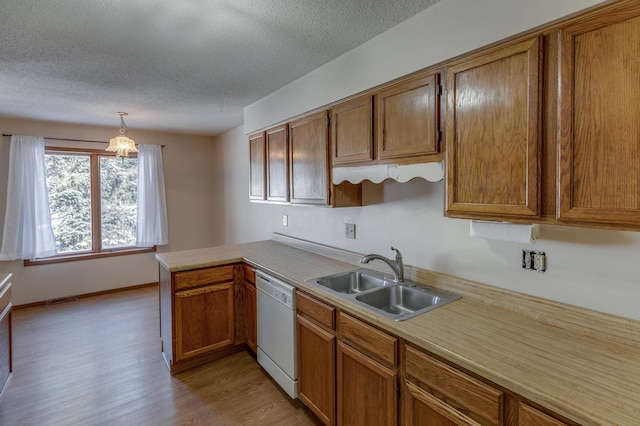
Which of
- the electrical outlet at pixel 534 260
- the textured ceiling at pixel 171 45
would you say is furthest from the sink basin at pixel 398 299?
the textured ceiling at pixel 171 45

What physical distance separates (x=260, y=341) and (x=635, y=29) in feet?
8.78

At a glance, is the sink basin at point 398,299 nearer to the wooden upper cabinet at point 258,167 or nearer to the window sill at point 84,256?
the wooden upper cabinet at point 258,167

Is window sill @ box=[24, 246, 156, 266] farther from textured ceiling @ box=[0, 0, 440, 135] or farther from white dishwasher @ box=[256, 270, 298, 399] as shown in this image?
white dishwasher @ box=[256, 270, 298, 399]

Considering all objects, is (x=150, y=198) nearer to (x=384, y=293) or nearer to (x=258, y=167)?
(x=258, y=167)

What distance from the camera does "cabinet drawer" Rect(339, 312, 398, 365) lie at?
4.71ft

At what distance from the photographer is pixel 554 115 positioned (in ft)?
3.75

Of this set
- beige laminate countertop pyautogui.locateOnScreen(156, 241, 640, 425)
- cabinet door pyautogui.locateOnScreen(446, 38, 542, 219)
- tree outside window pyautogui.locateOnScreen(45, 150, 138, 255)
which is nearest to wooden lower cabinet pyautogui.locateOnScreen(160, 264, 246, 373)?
beige laminate countertop pyautogui.locateOnScreen(156, 241, 640, 425)

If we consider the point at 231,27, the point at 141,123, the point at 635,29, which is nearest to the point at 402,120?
the point at 635,29

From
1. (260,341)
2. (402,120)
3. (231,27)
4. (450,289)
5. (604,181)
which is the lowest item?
(260,341)

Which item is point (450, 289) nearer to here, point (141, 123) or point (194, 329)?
point (194, 329)

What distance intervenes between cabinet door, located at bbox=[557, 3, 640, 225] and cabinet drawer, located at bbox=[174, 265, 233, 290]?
236cm

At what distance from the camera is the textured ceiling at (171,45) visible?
A: 1617 mm

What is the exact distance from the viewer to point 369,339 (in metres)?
1.55

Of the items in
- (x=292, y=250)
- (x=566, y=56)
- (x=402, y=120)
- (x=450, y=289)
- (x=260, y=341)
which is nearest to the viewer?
(x=566, y=56)
